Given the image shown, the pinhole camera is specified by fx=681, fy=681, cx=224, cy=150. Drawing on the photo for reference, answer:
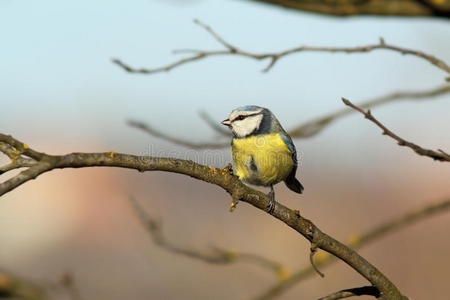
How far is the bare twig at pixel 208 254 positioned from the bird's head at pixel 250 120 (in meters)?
0.71

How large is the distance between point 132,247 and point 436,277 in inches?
185

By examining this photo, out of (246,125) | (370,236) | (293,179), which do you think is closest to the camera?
(370,236)

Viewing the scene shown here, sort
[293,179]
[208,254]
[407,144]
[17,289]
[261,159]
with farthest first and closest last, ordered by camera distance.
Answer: [293,179], [261,159], [208,254], [17,289], [407,144]

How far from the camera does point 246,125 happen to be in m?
3.83

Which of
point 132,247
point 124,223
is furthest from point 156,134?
point 124,223

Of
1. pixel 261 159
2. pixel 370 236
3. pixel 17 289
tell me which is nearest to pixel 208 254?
pixel 261 159

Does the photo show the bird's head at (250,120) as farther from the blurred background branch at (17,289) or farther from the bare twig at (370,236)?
the blurred background branch at (17,289)

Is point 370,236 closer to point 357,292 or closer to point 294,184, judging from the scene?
point 294,184

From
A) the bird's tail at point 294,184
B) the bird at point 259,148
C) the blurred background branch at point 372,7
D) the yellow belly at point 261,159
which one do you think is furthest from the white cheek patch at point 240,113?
the blurred background branch at point 372,7

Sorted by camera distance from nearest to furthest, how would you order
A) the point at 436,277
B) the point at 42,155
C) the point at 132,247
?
the point at 42,155, the point at 436,277, the point at 132,247

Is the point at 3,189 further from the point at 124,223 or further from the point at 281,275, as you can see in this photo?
the point at 124,223

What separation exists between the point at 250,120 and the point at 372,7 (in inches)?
38.8

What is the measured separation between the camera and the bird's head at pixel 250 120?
382cm

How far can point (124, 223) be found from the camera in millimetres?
11305
